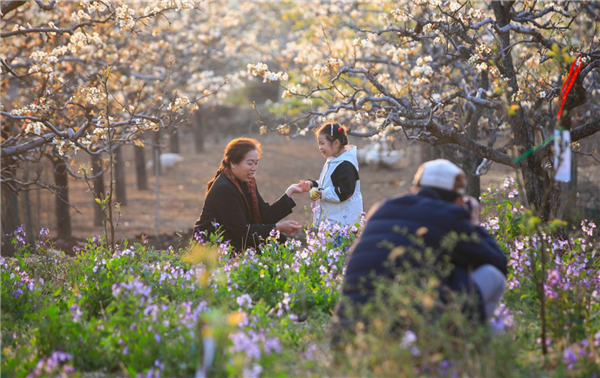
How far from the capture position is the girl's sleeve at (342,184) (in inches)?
250

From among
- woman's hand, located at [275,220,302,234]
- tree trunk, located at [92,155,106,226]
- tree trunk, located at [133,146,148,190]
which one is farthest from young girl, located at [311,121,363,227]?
tree trunk, located at [133,146,148,190]

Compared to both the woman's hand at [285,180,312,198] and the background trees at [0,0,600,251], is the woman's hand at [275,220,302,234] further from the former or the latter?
the background trees at [0,0,600,251]

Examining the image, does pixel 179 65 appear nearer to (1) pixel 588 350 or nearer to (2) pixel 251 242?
(2) pixel 251 242

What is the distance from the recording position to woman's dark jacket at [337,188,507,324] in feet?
11.4

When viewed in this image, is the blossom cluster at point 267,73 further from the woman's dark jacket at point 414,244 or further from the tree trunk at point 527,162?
the woman's dark jacket at point 414,244

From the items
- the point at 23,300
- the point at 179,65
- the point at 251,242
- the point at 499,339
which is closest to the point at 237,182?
the point at 251,242

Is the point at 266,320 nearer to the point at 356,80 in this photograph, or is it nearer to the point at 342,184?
the point at 342,184

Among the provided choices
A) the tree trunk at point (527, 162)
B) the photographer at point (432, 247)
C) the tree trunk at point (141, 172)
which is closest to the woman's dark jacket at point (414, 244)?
the photographer at point (432, 247)

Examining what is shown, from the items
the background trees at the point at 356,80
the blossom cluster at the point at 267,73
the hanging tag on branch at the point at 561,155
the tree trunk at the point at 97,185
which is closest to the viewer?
the hanging tag on branch at the point at 561,155

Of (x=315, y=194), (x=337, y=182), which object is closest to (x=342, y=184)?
(x=337, y=182)

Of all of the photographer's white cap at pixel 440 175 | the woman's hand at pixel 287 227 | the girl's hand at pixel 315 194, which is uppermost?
the photographer's white cap at pixel 440 175

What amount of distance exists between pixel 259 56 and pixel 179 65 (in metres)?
10.4

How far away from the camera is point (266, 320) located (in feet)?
13.6

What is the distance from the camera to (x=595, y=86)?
28.8 feet
